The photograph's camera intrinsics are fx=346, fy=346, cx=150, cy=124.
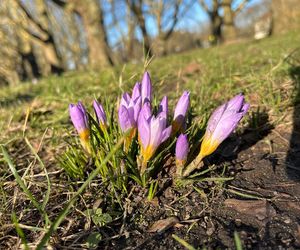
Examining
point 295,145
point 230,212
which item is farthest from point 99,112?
point 295,145

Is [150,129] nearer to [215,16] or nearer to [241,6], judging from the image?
[241,6]

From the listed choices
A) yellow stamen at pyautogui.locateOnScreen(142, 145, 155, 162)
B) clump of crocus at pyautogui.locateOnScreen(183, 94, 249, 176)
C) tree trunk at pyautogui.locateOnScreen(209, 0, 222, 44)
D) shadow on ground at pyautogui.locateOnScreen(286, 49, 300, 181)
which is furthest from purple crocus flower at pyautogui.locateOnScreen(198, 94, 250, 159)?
tree trunk at pyautogui.locateOnScreen(209, 0, 222, 44)

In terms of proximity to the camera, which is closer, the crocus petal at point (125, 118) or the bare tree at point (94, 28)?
the crocus petal at point (125, 118)

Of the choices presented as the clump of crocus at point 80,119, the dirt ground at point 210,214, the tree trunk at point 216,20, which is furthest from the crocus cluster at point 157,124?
the tree trunk at point 216,20

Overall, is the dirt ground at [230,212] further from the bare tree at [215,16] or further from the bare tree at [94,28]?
the bare tree at [215,16]

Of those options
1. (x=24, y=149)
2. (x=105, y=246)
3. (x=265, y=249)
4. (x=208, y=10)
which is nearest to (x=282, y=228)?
(x=265, y=249)

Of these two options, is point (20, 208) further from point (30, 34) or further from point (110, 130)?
point (30, 34)
